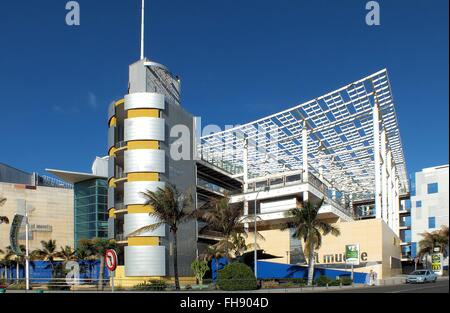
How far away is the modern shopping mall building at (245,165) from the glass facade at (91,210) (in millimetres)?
12520

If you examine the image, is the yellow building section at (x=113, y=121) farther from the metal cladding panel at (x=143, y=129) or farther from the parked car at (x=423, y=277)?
the parked car at (x=423, y=277)

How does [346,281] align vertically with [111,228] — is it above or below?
below

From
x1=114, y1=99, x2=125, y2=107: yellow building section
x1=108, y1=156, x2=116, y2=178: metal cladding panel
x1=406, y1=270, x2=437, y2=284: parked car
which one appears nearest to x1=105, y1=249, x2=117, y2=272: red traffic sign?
x1=406, y1=270, x2=437, y2=284: parked car

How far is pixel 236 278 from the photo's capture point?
4325cm

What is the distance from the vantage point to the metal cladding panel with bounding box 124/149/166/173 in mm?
57812

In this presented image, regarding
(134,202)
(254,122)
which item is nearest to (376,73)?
(254,122)

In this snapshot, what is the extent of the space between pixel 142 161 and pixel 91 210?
21194 millimetres

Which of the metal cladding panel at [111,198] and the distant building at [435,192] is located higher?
the metal cladding panel at [111,198]

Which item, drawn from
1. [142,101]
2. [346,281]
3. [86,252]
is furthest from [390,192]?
[86,252]

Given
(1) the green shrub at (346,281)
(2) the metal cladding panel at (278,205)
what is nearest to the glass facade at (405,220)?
(2) the metal cladding panel at (278,205)

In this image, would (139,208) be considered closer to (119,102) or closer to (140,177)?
(140,177)

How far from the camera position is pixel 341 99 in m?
65.6

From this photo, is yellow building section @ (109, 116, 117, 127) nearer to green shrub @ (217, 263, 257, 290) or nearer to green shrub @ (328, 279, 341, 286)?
green shrub @ (217, 263, 257, 290)

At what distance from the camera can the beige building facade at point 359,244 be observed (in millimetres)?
65188
